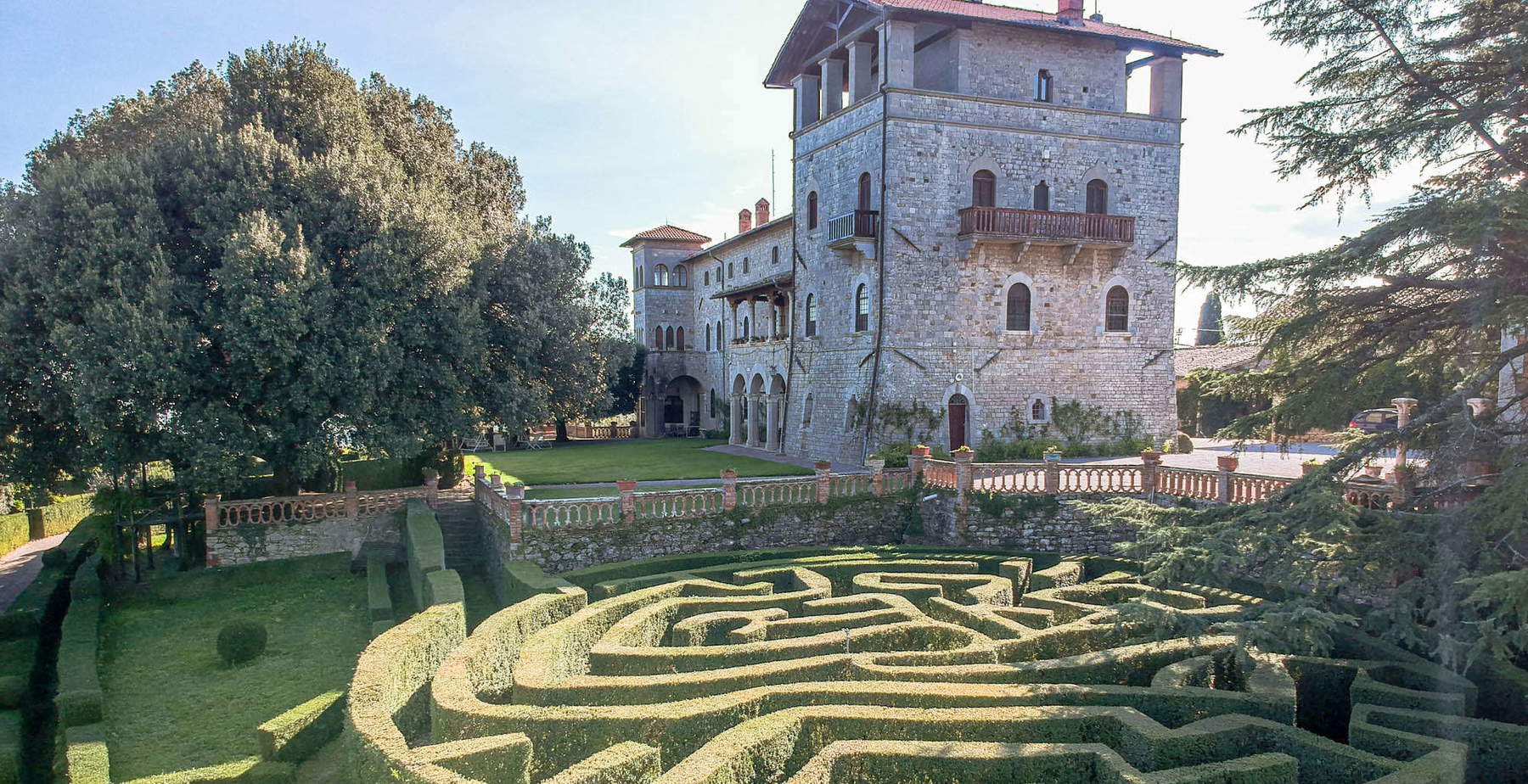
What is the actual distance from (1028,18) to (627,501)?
21.9 metres

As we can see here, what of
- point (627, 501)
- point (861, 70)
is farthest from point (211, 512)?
point (861, 70)

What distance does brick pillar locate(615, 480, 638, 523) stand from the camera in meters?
18.8

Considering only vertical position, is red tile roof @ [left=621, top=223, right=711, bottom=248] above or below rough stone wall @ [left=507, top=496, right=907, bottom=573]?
above

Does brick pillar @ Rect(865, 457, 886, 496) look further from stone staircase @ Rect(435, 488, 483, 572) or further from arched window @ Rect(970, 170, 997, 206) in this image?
arched window @ Rect(970, 170, 997, 206)

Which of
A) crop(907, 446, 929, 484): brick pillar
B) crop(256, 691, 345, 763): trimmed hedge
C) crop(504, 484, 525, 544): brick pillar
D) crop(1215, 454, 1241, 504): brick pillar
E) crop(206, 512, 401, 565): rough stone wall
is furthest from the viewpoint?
crop(907, 446, 929, 484): brick pillar

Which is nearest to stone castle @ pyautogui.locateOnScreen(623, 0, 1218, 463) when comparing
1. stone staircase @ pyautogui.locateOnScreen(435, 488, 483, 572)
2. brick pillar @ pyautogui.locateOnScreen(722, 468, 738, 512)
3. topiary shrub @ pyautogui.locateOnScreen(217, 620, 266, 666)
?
brick pillar @ pyautogui.locateOnScreen(722, 468, 738, 512)

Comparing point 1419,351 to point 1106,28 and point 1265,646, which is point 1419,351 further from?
point 1106,28

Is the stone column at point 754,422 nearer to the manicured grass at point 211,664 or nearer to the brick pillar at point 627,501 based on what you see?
the brick pillar at point 627,501

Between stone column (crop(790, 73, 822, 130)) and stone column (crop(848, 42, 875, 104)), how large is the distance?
2.59 m

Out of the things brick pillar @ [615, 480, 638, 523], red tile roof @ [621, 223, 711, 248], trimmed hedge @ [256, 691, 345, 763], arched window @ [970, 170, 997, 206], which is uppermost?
red tile roof @ [621, 223, 711, 248]

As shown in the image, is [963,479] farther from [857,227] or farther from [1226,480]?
[857,227]

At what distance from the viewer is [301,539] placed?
21.4 meters

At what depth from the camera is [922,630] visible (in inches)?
512

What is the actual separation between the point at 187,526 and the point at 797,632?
17524 mm
